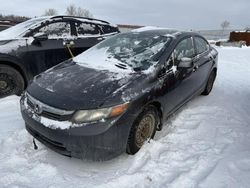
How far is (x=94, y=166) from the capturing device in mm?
3262

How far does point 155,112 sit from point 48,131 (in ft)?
4.56

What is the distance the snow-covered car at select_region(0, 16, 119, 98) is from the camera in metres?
5.11

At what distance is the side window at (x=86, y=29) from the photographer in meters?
6.11

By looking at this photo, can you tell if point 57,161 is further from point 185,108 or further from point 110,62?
point 185,108

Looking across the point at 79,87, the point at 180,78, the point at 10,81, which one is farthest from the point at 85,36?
the point at 79,87

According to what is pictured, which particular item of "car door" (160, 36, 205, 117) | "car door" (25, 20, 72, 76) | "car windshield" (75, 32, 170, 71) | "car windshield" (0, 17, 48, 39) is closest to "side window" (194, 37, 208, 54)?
"car door" (160, 36, 205, 117)

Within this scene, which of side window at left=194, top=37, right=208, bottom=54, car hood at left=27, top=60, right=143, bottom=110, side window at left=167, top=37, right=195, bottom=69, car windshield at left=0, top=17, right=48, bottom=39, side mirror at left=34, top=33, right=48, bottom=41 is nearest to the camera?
car hood at left=27, top=60, right=143, bottom=110

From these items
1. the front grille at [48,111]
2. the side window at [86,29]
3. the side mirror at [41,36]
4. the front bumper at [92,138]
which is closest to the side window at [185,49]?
the front bumper at [92,138]

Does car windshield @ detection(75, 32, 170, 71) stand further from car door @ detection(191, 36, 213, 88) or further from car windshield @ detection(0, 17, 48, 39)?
car windshield @ detection(0, 17, 48, 39)

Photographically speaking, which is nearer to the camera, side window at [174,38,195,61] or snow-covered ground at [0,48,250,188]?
snow-covered ground at [0,48,250,188]

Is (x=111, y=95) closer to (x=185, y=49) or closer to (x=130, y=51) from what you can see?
(x=130, y=51)

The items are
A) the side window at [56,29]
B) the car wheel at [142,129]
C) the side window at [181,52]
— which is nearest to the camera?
the car wheel at [142,129]

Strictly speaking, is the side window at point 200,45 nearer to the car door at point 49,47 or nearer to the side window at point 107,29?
the side window at point 107,29

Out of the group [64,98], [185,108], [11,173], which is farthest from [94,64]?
[185,108]
